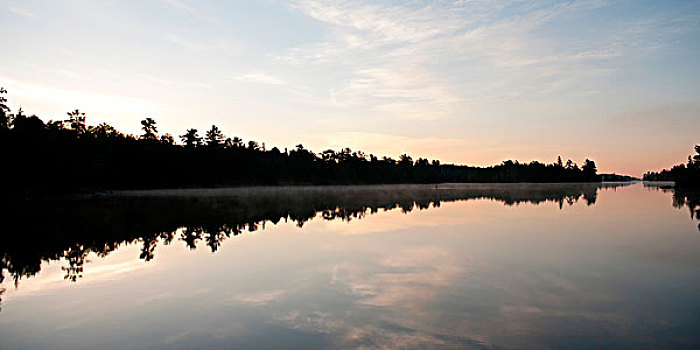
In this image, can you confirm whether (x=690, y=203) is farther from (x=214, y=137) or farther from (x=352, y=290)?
(x=214, y=137)

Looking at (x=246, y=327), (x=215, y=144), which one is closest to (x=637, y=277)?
(x=246, y=327)

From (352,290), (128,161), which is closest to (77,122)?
(128,161)

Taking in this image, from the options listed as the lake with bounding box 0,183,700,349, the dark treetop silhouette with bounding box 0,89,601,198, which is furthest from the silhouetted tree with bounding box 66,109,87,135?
the lake with bounding box 0,183,700,349

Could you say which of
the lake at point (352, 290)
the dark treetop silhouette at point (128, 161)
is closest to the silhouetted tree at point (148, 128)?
the dark treetop silhouette at point (128, 161)

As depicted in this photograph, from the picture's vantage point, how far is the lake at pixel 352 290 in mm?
7586

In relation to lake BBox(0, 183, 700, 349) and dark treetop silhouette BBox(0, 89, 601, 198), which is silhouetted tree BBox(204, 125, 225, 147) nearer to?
dark treetop silhouette BBox(0, 89, 601, 198)

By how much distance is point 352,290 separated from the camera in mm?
10695

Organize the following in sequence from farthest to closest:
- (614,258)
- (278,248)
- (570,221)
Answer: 1. (570,221)
2. (278,248)
3. (614,258)

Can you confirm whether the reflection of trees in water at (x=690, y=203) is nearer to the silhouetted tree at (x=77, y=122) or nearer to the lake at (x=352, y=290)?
the lake at (x=352, y=290)

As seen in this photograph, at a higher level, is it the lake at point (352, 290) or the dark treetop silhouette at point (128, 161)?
the dark treetop silhouette at point (128, 161)

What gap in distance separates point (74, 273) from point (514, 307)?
12.5m

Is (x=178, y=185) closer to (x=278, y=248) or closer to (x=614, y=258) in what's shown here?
(x=278, y=248)

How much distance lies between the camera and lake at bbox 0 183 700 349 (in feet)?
24.9

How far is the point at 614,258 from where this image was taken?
47.9ft
